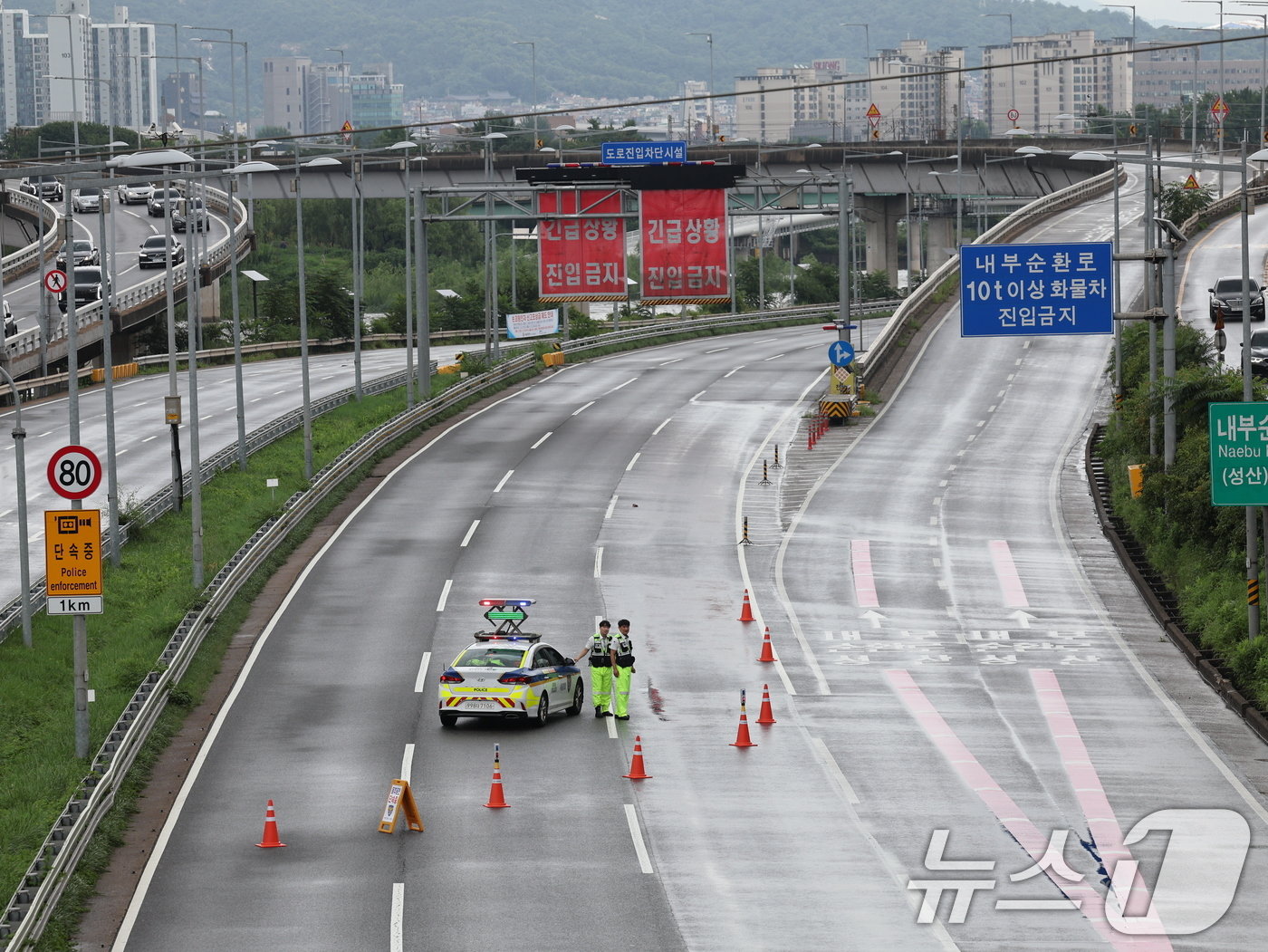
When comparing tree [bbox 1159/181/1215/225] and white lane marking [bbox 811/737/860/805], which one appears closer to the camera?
white lane marking [bbox 811/737/860/805]

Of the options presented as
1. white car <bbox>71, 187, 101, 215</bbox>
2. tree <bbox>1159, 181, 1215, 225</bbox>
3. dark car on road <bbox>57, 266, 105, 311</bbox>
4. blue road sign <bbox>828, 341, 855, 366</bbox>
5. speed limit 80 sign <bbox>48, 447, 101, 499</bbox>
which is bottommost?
speed limit 80 sign <bbox>48, 447, 101, 499</bbox>

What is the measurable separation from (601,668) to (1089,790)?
804 centimetres

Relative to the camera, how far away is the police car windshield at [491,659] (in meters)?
30.4

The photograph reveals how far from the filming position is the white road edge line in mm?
Answer: 21766

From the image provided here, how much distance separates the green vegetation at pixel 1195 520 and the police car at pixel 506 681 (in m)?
11.8

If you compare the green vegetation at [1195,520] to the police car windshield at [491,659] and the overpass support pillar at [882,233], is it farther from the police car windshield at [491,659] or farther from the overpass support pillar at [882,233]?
the overpass support pillar at [882,233]

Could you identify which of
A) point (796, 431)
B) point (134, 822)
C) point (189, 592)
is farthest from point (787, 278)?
point (134, 822)

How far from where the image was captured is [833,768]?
93.0 feet

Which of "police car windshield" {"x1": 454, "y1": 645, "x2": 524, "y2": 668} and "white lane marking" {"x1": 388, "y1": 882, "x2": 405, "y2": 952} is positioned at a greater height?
"police car windshield" {"x1": 454, "y1": 645, "x2": 524, "y2": 668}

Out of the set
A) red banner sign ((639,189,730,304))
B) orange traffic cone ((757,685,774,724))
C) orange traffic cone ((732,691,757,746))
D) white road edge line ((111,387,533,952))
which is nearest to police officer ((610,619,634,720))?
orange traffic cone ((732,691,757,746))

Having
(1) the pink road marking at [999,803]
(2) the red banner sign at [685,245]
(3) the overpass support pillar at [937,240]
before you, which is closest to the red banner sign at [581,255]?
(2) the red banner sign at [685,245]

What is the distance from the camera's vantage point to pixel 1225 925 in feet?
68.8

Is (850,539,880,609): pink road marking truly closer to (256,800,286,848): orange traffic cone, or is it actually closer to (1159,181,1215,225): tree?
(256,800,286,848): orange traffic cone

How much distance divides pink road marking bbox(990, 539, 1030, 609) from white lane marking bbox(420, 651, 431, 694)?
13.1m
